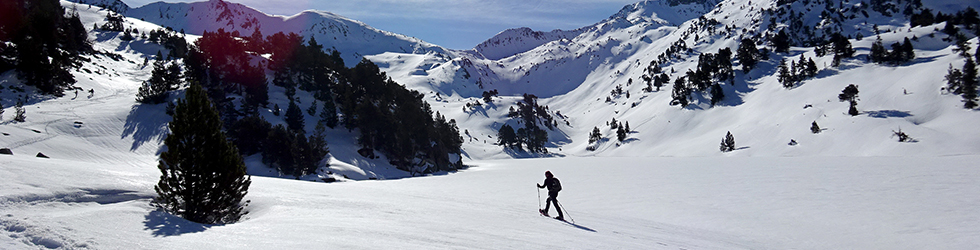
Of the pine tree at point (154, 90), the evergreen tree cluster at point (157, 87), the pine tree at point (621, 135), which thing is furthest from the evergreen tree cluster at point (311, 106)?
the pine tree at point (621, 135)

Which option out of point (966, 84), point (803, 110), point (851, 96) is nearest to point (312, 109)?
point (803, 110)

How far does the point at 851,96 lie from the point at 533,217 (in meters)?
83.0

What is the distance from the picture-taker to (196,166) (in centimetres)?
1207

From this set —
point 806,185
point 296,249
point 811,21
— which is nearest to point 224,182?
point 296,249

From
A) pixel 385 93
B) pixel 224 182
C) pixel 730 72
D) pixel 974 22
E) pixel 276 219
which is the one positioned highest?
pixel 974 22

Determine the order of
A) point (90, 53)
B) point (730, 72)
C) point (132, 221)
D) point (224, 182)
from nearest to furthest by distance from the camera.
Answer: point (132, 221), point (224, 182), point (90, 53), point (730, 72)

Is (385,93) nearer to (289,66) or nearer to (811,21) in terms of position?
(289,66)

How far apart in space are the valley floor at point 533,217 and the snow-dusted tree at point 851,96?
45.2 m

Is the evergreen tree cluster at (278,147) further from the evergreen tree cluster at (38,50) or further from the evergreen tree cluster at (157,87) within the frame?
the evergreen tree cluster at (38,50)

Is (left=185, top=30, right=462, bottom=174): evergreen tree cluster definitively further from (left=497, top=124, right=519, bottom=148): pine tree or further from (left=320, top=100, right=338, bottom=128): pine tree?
(left=497, top=124, right=519, bottom=148): pine tree

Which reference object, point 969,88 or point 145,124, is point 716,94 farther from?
point 145,124

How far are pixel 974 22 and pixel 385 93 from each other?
14685 cm

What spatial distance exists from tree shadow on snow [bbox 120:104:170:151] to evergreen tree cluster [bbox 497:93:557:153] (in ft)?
280

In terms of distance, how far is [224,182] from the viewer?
12.6 metres
